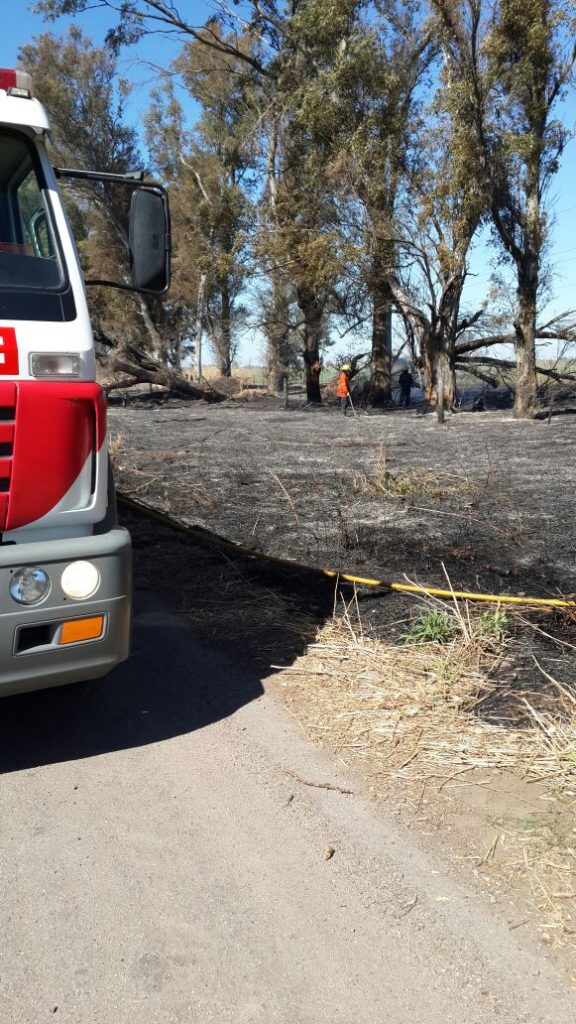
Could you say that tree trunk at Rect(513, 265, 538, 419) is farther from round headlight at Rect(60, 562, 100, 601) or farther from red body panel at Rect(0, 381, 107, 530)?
round headlight at Rect(60, 562, 100, 601)

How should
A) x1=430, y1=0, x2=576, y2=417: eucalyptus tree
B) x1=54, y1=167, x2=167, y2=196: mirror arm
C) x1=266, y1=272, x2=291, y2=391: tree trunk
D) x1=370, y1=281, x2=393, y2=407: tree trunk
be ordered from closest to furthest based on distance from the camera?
x1=54, y1=167, x2=167, y2=196: mirror arm < x1=430, y1=0, x2=576, y2=417: eucalyptus tree < x1=370, y1=281, x2=393, y2=407: tree trunk < x1=266, y1=272, x2=291, y2=391: tree trunk

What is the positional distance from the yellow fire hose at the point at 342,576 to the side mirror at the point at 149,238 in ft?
8.38

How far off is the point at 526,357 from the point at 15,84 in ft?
66.0

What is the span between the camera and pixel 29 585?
3449mm

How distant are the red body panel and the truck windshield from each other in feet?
2.01

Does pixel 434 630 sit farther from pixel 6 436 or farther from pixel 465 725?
pixel 6 436

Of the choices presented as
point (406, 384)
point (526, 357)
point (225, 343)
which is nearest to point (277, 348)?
point (225, 343)

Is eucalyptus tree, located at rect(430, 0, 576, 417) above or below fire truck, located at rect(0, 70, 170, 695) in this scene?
above

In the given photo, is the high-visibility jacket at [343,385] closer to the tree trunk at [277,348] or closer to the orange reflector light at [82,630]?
the tree trunk at [277,348]

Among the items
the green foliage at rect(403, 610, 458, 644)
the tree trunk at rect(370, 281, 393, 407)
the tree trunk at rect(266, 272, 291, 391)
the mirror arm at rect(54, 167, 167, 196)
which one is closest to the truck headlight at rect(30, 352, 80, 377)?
the mirror arm at rect(54, 167, 167, 196)

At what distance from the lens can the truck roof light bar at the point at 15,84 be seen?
407 cm

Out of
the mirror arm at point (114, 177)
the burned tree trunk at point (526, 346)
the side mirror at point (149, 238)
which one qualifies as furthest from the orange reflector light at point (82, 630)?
the burned tree trunk at point (526, 346)

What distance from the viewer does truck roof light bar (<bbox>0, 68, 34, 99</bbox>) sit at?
13.3 feet

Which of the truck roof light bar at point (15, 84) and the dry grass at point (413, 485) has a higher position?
the truck roof light bar at point (15, 84)
